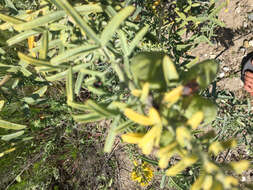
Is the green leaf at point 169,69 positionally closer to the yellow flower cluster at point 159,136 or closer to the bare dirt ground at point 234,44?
the yellow flower cluster at point 159,136

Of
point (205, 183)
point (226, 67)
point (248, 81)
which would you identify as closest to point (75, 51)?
point (205, 183)

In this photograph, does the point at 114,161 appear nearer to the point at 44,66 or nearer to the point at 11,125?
the point at 11,125

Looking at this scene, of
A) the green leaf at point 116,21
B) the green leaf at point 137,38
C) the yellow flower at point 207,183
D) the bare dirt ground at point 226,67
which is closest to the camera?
the yellow flower at point 207,183

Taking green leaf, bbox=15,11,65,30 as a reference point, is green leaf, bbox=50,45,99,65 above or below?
below

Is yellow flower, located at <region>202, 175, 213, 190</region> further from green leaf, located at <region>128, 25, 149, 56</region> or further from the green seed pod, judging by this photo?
green leaf, located at <region>128, 25, 149, 56</region>

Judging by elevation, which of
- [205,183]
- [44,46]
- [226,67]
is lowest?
[226,67]

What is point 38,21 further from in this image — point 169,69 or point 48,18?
point 169,69

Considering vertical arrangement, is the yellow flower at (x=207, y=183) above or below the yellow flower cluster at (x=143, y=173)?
above

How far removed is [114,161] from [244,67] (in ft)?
6.38

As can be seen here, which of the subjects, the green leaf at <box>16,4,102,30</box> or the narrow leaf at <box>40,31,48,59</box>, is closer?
the green leaf at <box>16,4,102,30</box>

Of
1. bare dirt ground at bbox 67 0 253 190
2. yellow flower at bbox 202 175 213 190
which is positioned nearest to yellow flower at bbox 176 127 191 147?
yellow flower at bbox 202 175 213 190

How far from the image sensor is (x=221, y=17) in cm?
291

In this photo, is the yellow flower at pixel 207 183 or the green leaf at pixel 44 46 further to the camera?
the green leaf at pixel 44 46

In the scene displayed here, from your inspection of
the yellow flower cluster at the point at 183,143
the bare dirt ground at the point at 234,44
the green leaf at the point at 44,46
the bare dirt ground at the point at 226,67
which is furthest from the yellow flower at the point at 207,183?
the bare dirt ground at the point at 234,44
